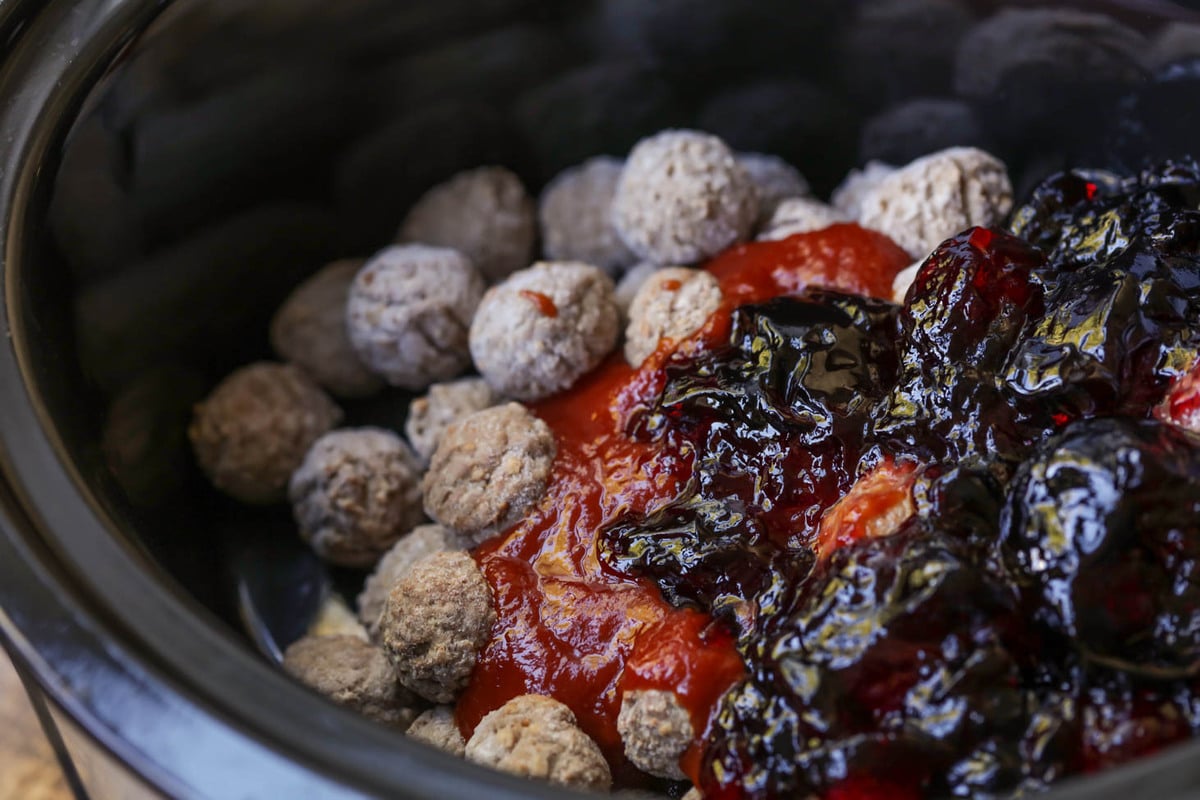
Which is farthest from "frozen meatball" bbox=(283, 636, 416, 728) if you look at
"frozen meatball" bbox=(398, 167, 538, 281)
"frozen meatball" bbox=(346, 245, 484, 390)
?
"frozen meatball" bbox=(398, 167, 538, 281)

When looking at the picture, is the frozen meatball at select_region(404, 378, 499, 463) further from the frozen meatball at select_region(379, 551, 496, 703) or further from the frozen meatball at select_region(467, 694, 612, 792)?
the frozen meatball at select_region(467, 694, 612, 792)

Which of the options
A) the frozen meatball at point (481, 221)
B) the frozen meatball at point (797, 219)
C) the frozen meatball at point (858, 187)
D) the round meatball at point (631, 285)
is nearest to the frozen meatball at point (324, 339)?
the frozen meatball at point (481, 221)

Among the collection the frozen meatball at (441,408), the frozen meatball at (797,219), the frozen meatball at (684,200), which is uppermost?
the frozen meatball at (684,200)

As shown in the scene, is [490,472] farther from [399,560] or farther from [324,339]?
[324,339]

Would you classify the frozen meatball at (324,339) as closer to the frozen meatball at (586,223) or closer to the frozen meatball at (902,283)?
the frozen meatball at (586,223)

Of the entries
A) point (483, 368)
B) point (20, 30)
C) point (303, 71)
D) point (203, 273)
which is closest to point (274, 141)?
point (303, 71)
